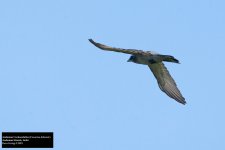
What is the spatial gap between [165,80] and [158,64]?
790 mm

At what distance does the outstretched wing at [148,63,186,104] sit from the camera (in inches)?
1272

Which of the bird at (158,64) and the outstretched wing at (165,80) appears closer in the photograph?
the bird at (158,64)

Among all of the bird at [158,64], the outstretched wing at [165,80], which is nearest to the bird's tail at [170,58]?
the bird at [158,64]

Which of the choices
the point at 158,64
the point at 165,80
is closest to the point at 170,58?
the point at 158,64

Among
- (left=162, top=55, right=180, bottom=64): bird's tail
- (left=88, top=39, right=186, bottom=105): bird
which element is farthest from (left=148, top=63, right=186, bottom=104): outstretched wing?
(left=162, top=55, right=180, bottom=64): bird's tail

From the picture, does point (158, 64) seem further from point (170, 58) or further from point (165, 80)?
point (170, 58)

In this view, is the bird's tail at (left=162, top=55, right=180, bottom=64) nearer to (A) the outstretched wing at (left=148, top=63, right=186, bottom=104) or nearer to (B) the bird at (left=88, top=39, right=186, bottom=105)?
(B) the bird at (left=88, top=39, right=186, bottom=105)

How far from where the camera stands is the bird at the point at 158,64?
2997cm

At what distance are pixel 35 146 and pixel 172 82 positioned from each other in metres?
6.51

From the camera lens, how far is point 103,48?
29.4 metres

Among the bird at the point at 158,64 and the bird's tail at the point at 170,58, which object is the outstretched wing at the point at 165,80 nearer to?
the bird at the point at 158,64

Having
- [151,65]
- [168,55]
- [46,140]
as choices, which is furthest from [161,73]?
[46,140]

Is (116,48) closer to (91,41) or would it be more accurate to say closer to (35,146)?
(91,41)

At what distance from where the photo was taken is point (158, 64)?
108ft
